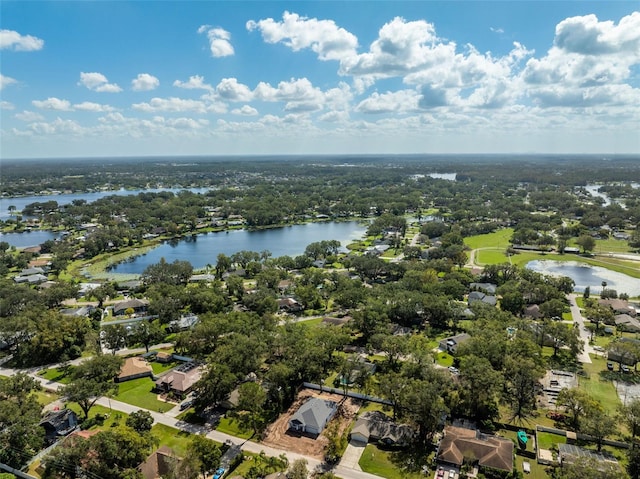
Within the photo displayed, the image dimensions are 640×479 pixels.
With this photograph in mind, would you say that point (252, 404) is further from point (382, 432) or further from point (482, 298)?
point (482, 298)

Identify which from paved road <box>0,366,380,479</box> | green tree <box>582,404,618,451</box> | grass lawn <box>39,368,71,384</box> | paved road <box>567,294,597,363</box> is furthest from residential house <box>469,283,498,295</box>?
grass lawn <box>39,368,71,384</box>

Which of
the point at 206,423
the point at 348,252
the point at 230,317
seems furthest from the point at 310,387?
the point at 348,252

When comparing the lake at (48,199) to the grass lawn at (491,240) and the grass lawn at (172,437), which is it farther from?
the grass lawn at (172,437)

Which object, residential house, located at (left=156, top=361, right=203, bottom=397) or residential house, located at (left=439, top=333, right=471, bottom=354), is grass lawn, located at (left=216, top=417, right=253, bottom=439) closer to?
residential house, located at (left=156, top=361, right=203, bottom=397)

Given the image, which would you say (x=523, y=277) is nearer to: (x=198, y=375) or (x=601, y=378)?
(x=601, y=378)

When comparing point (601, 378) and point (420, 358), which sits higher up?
point (420, 358)

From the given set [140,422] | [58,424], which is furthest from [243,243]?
[140,422]
